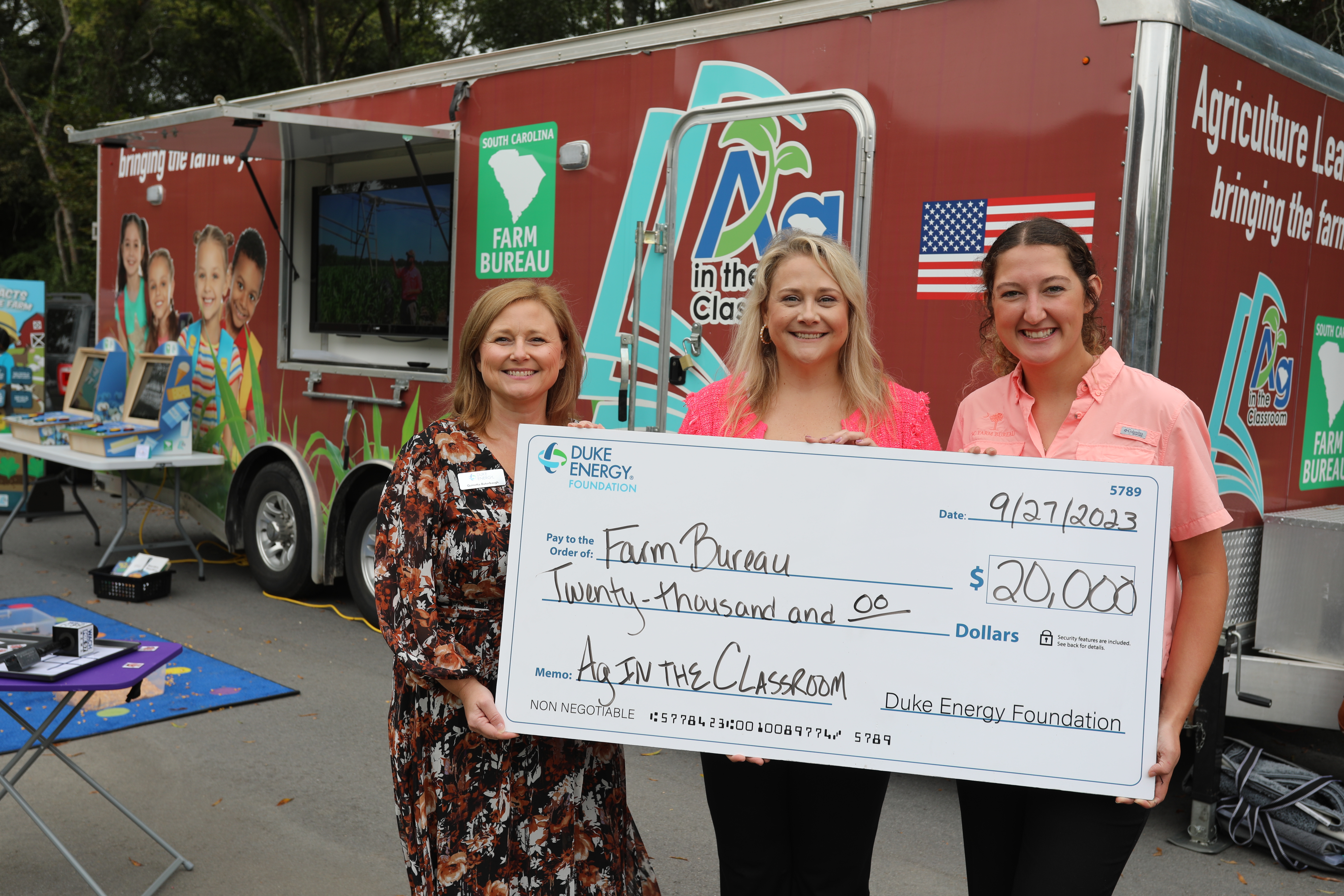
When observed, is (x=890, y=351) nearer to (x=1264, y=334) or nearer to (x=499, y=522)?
(x=1264, y=334)

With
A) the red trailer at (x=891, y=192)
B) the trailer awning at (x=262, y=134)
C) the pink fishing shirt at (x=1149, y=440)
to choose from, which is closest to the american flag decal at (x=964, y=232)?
the red trailer at (x=891, y=192)

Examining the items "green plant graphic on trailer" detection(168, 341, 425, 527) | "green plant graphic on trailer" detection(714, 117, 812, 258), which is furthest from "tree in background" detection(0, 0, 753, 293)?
"green plant graphic on trailer" detection(714, 117, 812, 258)

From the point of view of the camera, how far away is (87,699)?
3389 mm

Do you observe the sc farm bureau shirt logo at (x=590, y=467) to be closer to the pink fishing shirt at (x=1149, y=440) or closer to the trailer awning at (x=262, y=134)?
the pink fishing shirt at (x=1149, y=440)

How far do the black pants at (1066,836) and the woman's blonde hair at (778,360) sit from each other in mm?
774

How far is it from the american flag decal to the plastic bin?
306 centimetres

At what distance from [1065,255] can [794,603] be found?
800mm

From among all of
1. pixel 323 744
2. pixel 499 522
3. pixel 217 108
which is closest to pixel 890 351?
pixel 499 522

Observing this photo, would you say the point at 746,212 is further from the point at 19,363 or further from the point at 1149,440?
the point at 19,363

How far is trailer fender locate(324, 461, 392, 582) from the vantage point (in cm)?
637

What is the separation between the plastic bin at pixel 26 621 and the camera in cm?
336

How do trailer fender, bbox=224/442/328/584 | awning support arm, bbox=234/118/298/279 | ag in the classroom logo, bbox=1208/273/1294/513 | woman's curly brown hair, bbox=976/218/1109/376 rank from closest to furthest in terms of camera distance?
woman's curly brown hair, bbox=976/218/1109/376 < ag in the classroom logo, bbox=1208/273/1294/513 < awning support arm, bbox=234/118/298/279 < trailer fender, bbox=224/442/328/584

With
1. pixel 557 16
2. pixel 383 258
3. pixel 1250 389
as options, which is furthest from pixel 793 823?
pixel 557 16

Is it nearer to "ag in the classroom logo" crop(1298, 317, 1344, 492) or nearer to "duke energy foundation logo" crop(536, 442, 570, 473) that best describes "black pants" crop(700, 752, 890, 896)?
"duke energy foundation logo" crop(536, 442, 570, 473)
